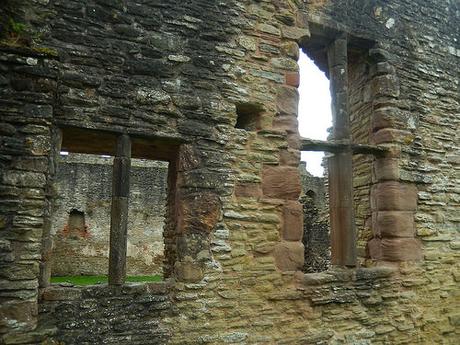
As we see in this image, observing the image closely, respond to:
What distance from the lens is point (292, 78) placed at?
522 cm

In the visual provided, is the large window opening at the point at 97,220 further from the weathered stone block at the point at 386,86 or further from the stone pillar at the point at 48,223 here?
the stone pillar at the point at 48,223

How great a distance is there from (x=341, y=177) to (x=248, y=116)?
1419mm

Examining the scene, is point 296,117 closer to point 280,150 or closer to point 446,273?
point 280,150

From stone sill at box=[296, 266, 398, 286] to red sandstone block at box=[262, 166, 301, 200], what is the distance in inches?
34.6

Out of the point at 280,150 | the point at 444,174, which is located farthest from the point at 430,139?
the point at 280,150

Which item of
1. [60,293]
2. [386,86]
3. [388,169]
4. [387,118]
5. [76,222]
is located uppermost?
[386,86]

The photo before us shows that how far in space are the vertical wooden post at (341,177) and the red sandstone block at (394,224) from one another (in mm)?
471

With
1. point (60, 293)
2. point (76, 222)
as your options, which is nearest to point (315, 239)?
point (60, 293)

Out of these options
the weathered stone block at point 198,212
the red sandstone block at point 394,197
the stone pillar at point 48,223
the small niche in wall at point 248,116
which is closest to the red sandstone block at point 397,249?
the red sandstone block at point 394,197

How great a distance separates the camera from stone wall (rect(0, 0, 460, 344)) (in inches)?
147

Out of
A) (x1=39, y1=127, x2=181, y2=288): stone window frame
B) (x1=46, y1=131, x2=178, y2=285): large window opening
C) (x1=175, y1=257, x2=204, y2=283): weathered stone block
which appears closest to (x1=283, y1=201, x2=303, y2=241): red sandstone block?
(x1=175, y1=257, x2=204, y2=283): weathered stone block

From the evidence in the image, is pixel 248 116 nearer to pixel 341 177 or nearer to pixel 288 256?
pixel 341 177

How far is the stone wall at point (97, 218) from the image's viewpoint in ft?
53.1

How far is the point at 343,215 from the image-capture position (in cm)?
546
